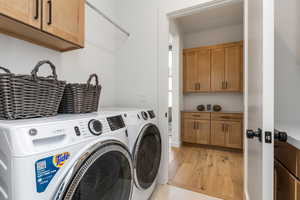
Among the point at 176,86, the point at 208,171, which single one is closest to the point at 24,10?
the point at 208,171

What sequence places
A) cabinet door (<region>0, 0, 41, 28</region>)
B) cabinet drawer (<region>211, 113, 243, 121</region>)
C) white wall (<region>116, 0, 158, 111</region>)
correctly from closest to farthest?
cabinet door (<region>0, 0, 41, 28</region>) < white wall (<region>116, 0, 158, 111</region>) < cabinet drawer (<region>211, 113, 243, 121</region>)

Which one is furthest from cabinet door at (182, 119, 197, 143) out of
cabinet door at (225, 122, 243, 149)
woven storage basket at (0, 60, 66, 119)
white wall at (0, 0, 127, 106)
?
woven storage basket at (0, 60, 66, 119)

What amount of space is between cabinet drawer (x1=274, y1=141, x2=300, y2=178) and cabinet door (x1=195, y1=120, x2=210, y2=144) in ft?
6.98

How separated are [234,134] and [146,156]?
230 centimetres

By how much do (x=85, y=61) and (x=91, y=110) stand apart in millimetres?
767

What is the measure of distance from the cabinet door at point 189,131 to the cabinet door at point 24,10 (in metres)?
2.92

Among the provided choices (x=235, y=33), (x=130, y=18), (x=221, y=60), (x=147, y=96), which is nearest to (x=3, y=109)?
(x=147, y=96)

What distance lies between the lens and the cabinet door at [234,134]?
2812 mm

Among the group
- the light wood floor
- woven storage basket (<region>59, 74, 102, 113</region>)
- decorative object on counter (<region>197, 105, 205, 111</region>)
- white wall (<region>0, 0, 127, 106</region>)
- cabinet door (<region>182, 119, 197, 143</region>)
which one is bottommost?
the light wood floor

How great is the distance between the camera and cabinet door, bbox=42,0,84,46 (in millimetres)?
930

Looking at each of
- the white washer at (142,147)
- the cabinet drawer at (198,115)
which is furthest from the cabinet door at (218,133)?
the white washer at (142,147)

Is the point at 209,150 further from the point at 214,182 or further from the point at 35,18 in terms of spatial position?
the point at 35,18

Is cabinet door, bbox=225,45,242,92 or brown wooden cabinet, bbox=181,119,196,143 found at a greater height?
cabinet door, bbox=225,45,242,92

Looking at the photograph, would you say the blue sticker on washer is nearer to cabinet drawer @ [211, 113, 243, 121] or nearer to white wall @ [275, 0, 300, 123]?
white wall @ [275, 0, 300, 123]
